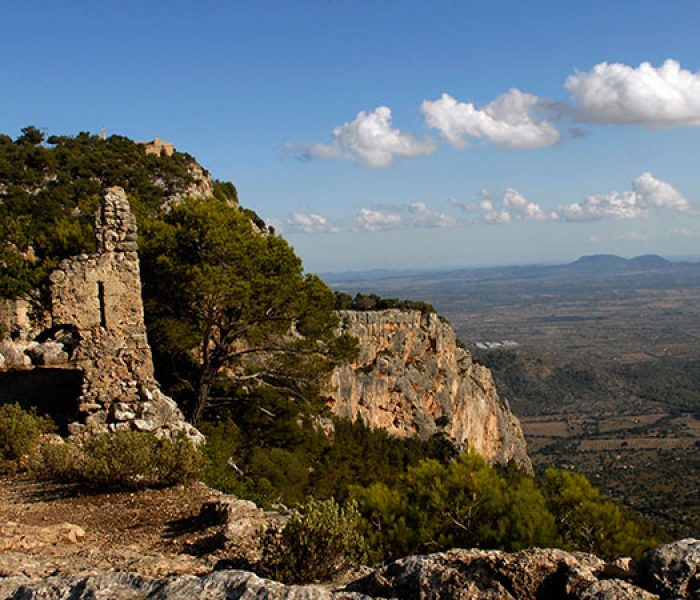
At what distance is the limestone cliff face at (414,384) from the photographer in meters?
38.6

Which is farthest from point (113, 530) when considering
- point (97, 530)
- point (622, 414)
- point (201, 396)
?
point (622, 414)

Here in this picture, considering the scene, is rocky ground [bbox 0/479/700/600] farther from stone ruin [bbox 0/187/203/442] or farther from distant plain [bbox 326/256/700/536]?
distant plain [bbox 326/256/700/536]

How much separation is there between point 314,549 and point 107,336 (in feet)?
24.0

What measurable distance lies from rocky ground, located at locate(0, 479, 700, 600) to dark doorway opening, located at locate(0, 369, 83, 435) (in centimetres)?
399

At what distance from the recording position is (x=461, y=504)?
841 cm

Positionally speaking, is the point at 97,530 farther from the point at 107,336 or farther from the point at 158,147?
the point at 158,147

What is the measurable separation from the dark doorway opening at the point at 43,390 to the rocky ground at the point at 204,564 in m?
3.99

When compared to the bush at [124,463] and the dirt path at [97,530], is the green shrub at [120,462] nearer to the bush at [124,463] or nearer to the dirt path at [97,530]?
the bush at [124,463]

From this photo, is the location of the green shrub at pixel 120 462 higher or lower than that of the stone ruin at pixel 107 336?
lower

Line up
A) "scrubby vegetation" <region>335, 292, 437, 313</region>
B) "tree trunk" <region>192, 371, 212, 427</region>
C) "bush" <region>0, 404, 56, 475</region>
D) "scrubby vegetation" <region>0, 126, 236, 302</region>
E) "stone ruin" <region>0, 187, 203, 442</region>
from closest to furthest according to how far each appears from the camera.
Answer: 1. "bush" <region>0, 404, 56, 475</region>
2. "stone ruin" <region>0, 187, 203, 442</region>
3. "tree trunk" <region>192, 371, 212, 427</region>
4. "scrubby vegetation" <region>0, 126, 236, 302</region>
5. "scrubby vegetation" <region>335, 292, 437, 313</region>

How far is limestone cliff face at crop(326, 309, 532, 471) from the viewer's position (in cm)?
3859

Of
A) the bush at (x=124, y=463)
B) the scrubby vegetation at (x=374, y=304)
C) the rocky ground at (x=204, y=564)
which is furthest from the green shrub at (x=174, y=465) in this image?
the scrubby vegetation at (x=374, y=304)

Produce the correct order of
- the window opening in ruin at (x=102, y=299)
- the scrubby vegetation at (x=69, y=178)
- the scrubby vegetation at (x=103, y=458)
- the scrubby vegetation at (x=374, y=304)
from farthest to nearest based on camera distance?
1. the scrubby vegetation at (x=374, y=304)
2. the scrubby vegetation at (x=69, y=178)
3. the window opening in ruin at (x=102, y=299)
4. the scrubby vegetation at (x=103, y=458)

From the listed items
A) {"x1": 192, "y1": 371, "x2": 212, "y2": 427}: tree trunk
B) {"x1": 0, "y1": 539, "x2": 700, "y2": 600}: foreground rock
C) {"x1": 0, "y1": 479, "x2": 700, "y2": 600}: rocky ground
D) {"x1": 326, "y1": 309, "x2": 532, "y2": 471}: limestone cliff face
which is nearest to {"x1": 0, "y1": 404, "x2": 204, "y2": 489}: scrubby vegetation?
{"x1": 0, "y1": 479, "x2": 700, "y2": 600}: rocky ground
